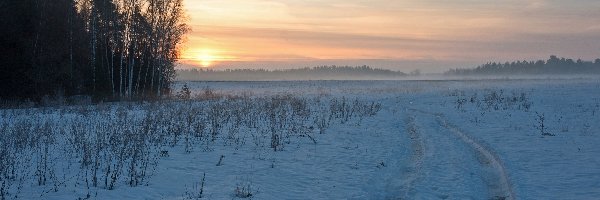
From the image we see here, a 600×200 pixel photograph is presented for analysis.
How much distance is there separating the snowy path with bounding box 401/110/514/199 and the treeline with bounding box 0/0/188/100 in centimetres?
2397

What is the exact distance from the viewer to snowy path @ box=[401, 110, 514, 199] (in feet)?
28.4

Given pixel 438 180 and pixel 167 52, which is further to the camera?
pixel 167 52

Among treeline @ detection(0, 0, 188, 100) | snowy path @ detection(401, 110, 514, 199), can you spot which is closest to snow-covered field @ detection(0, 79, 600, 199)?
snowy path @ detection(401, 110, 514, 199)

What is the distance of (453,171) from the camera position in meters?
10.4

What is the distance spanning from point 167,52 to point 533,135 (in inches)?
1165

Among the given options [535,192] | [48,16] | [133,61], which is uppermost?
[48,16]

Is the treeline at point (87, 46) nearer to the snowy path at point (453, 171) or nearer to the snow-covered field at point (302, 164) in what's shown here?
the snow-covered field at point (302, 164)

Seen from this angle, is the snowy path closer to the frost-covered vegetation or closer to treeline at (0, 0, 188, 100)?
the frost-covered vegetation

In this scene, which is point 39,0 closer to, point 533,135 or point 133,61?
point 133,61

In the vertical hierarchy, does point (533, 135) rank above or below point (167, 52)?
below

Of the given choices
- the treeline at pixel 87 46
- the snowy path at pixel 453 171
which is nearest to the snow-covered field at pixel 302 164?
the snowy path at pixel 453 171

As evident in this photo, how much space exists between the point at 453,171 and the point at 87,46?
29176mm

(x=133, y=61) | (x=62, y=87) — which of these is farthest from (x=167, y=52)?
(x=62, y=87)

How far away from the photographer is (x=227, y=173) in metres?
9.72
